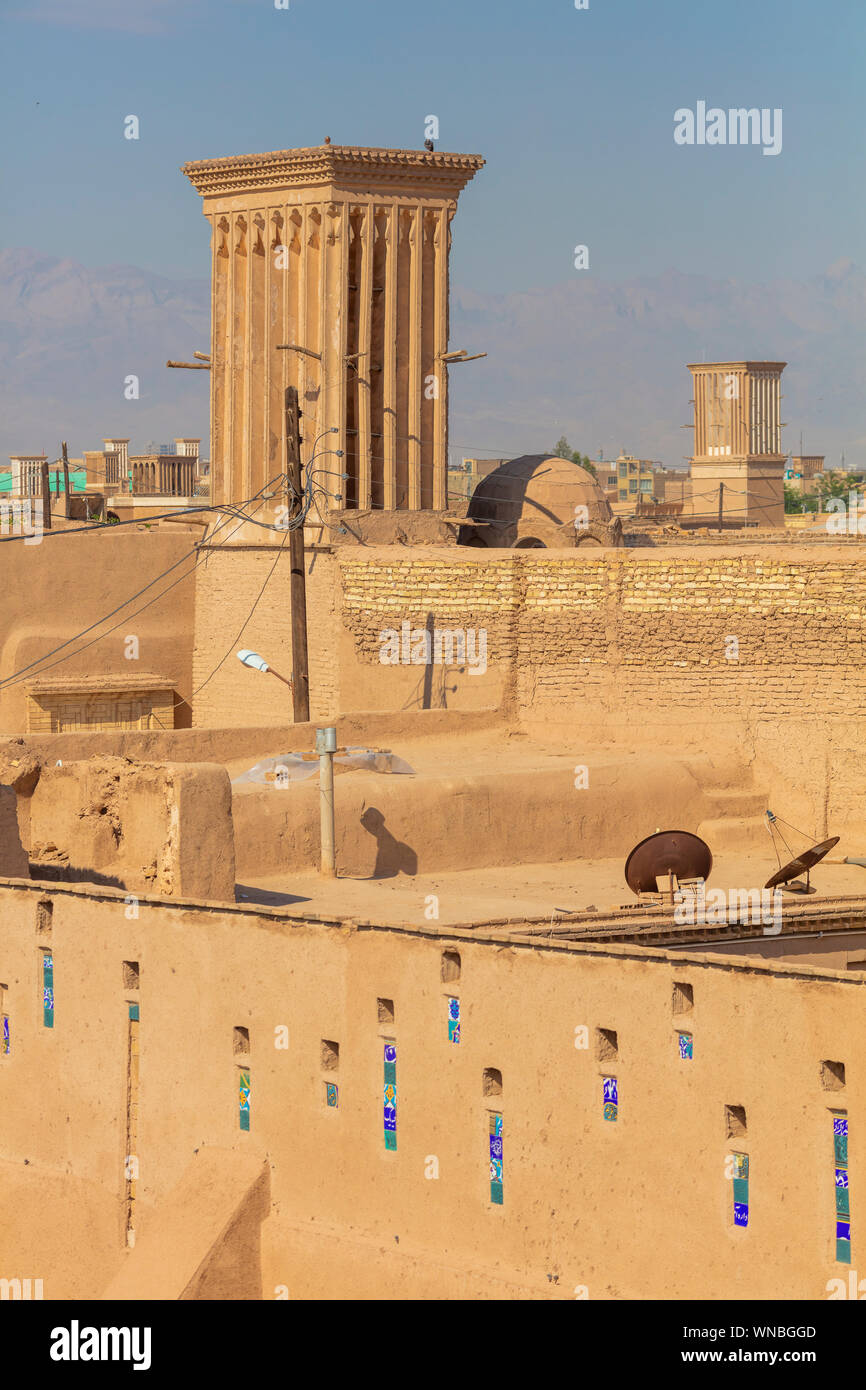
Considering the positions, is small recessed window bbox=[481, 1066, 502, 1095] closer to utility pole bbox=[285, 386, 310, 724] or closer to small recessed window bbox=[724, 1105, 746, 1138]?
small recessed window bbox=[724, 1105, 746, 1138]

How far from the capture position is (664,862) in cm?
1941

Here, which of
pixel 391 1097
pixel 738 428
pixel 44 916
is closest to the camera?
pixel 391 1097

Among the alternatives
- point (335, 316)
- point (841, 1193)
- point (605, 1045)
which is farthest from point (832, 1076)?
point (335, 316)

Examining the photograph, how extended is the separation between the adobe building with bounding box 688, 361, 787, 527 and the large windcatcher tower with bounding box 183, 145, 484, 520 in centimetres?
2657

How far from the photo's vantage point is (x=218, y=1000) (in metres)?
14.3

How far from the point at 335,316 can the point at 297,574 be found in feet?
14.6

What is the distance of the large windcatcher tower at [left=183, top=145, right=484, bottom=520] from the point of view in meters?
27.7

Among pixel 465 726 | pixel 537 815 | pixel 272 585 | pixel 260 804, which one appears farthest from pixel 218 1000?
pixel 272 585

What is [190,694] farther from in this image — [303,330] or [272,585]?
[303,330]

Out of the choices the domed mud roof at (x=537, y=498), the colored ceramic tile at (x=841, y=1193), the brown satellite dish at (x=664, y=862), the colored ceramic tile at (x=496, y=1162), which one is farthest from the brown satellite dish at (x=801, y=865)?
the domed mud roof at (x=537, y=498)

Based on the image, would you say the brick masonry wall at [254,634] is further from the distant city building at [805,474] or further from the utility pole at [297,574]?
the distant city building at [805,474]

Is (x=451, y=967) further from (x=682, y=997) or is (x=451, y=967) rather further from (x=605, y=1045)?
(x=682, y=997)

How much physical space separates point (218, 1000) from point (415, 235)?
16177 mm
